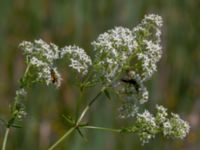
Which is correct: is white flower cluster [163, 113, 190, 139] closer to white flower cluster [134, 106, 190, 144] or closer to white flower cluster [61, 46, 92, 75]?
white flower cluster [134, 106, 190, 144]

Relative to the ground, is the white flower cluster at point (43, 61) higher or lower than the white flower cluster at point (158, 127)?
higher

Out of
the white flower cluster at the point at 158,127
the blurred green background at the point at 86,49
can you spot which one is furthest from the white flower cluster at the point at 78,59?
A: the blurred green background at the point at 86,49

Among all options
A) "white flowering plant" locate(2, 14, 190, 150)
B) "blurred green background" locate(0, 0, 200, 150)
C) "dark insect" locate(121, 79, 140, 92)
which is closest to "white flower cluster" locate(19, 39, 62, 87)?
"white flowering plant" locate(2, 14, 190, 150)

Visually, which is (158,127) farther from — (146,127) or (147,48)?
(147,48)

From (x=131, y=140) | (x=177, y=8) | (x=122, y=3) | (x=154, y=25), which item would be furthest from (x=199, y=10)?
(x=154, y=25)

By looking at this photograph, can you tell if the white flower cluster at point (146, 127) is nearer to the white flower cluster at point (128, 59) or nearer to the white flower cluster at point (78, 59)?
the white flower cluster at point (128, 59)
